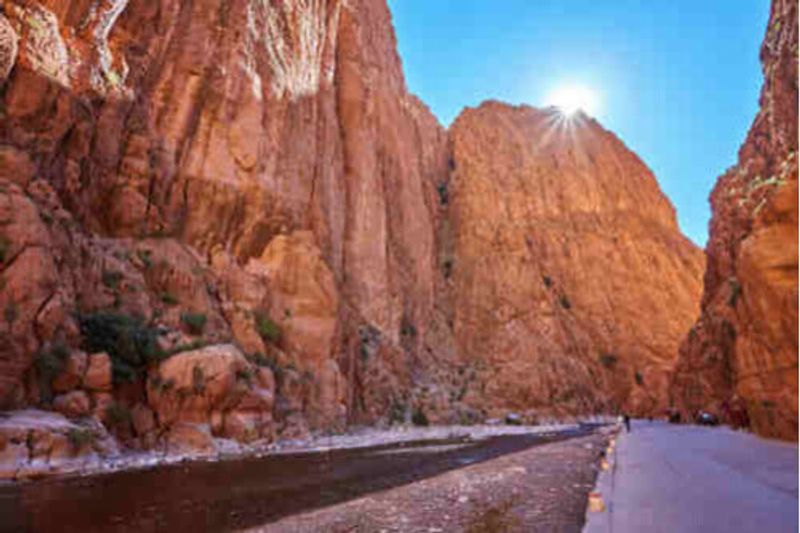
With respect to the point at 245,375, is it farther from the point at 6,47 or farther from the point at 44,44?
the point at 44,44

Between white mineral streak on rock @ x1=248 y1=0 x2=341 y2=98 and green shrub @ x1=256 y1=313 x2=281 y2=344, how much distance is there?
14.1 metres

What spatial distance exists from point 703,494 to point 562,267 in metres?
62.8

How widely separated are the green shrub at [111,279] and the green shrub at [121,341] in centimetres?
150

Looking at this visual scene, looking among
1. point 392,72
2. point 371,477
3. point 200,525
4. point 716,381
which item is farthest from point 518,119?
point 200,525

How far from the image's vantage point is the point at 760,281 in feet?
32.3

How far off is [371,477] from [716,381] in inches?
1070

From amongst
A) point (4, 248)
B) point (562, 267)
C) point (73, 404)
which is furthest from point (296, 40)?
point (562, 267)

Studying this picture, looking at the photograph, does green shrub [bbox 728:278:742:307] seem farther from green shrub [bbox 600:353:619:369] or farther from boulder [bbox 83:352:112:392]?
green shrub [bbox 600:353:619:369]

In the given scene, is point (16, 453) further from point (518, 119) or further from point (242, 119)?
point (518, 119)

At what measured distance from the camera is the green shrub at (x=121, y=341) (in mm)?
21188

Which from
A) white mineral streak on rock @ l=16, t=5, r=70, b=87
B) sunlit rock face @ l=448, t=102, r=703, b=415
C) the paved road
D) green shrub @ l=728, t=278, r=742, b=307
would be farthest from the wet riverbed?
sunlit rock face @ l=448, t=102, r=703, b=415

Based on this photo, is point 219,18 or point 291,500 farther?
point 219,18

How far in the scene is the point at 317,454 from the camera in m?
21.3

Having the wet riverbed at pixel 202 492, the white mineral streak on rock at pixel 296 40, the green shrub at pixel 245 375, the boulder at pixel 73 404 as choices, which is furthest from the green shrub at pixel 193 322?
the white mineral streak on rock at pixel 296 40
